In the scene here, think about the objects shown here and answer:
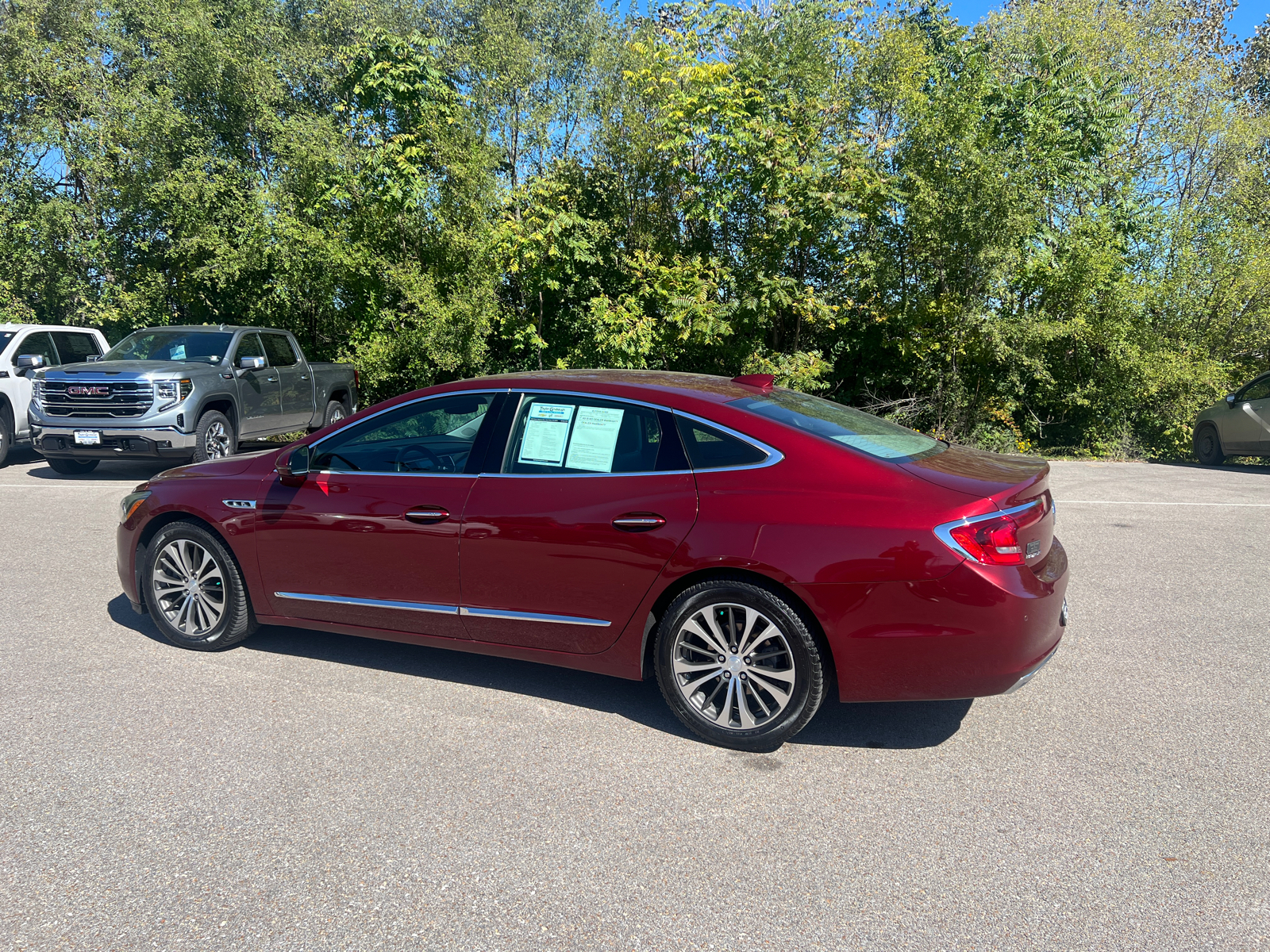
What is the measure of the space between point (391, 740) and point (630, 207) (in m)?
14.6

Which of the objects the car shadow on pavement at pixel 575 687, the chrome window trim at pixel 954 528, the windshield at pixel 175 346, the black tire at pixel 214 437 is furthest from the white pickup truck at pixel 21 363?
the chrome window trim at pixel 954 528

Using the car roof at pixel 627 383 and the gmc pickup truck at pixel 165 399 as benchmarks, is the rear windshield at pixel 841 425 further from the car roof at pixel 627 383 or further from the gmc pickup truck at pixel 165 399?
the gmc pickup truck at pixel 165 399

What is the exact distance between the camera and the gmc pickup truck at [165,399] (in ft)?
38.5

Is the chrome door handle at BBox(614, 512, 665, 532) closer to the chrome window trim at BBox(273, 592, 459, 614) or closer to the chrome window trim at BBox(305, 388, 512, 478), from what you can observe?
the chrome window trim at BBox(305, 388, 512, 478)

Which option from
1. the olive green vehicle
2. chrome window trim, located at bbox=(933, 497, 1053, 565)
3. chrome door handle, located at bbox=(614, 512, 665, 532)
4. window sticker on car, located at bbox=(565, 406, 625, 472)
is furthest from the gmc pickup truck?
the olive green vehicle

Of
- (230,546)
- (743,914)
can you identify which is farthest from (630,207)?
(743,914)

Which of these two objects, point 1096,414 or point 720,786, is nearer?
point 720,786

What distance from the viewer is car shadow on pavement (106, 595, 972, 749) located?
427 cm

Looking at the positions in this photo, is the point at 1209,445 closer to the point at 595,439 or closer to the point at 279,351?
the point at 595,439

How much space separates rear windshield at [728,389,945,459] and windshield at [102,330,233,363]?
10.4 m

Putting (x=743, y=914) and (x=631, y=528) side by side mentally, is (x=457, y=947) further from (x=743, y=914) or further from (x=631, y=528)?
(x=631, y=528)

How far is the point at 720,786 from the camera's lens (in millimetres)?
3738

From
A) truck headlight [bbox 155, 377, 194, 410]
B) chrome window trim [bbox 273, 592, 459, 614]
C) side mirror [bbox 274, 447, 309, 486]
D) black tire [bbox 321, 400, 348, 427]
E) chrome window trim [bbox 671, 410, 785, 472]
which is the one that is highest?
chrome window trim [bbox 671, 410, 785, 472]

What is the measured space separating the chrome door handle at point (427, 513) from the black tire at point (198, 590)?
128cm
